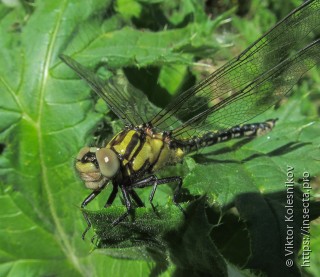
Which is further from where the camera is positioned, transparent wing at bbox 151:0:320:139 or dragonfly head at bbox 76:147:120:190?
transparent wing at bbox 151:0:320:139

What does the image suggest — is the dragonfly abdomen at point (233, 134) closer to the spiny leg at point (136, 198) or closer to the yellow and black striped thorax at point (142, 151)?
the yellow and black striped thorax at point (142, 151)

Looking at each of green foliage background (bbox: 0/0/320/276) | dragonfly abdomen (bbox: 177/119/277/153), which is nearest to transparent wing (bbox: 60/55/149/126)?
green foliage background (bbox: 0/0/320/276)

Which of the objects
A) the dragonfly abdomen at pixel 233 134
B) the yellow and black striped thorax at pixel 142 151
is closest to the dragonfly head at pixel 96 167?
the yellow and black striped thorax at pixel 142 151

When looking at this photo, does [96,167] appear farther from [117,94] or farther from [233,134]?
[233,134]

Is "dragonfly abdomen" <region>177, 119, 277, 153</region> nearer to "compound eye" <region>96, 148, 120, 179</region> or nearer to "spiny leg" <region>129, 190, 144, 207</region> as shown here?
"spiny leg" <region>129, 190, 144, 207</region>

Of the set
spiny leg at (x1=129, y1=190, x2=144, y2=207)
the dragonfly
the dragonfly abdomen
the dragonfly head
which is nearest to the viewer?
the dragonfly head

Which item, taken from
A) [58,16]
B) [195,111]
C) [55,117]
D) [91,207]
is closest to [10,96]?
[55,117]

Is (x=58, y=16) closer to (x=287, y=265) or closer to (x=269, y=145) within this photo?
(x=269, y=145)

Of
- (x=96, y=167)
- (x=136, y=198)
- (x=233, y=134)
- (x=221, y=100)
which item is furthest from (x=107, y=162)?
(x=233, y=134)

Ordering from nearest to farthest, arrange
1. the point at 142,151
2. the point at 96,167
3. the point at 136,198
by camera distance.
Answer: the point at 96,167, the point at 136,198, the point at 142,151
